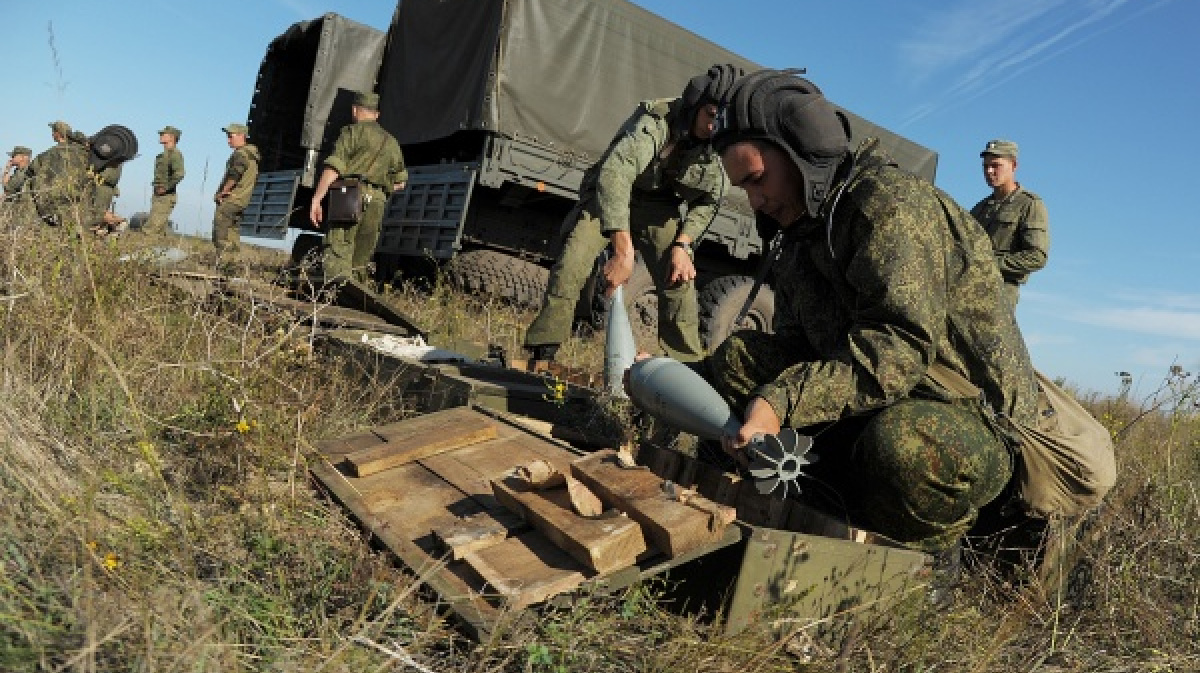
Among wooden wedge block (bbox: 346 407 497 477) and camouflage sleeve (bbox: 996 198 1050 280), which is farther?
camouflage sleeve (bbox: 996 198 1050 280)

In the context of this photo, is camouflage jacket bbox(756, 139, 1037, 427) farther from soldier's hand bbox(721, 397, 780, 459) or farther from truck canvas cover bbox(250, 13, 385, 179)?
truck canvas cover bbox(250, 13, 385, 179)

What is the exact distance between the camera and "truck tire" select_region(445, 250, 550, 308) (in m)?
7.71

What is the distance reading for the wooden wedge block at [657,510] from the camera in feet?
6.50

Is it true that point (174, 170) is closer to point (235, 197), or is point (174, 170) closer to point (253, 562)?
point (235, 197)

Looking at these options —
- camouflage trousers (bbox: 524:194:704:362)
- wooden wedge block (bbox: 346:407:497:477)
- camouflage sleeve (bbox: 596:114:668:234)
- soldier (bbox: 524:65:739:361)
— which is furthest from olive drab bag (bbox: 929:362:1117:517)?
camouflage trousers (bbox: 524:194:704:362)

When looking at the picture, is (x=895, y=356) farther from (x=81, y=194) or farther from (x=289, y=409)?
(x=81, y=194)

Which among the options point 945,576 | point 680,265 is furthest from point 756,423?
point 680,265

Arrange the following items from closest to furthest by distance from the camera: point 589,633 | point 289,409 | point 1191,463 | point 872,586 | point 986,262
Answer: point 589,633, point 872,586, point 986,262, point 289,409, point 1191,463

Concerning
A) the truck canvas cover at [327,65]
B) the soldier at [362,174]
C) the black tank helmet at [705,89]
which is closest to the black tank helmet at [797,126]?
the black tank helmet at [705,89]

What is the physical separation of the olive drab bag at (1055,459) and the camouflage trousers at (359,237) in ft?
17.9

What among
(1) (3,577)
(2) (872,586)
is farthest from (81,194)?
(2) (872,586)

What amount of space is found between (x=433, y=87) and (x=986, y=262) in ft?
22.6

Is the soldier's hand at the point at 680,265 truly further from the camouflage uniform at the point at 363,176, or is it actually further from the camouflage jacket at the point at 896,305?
the camouflage uniform at the point at 363,176

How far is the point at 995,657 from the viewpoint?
7.72 feet
